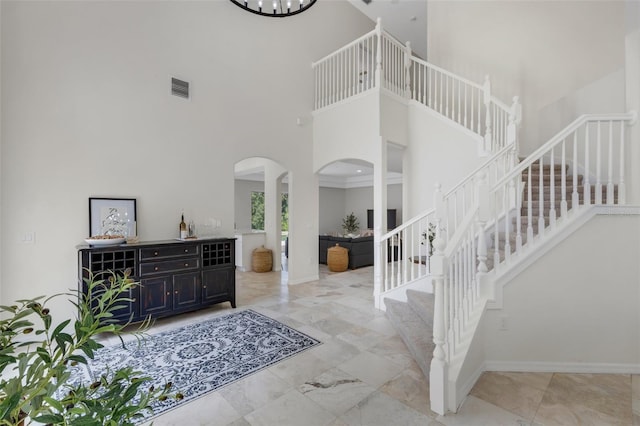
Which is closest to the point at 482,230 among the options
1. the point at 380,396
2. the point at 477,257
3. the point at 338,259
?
the point at 477,257

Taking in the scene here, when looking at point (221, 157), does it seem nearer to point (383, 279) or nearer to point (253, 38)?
point (253, 38)

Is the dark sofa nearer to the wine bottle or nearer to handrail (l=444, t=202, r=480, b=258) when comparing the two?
the wine bottle

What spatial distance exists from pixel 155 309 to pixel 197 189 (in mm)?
1831

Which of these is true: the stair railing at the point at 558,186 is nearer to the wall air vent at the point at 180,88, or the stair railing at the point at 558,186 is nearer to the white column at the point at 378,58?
the white column at the point at 378,58

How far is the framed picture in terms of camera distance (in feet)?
12.4

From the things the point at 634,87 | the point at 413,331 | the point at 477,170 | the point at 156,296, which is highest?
the point at 634,87

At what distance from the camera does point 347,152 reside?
18.6 ft

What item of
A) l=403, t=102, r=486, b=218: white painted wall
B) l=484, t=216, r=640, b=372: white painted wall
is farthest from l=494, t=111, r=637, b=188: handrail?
l=403, t=102, r=486, b=218: white painted wall

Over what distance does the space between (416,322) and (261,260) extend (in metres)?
4.66

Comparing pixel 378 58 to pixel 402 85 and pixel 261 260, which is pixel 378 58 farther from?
pixel 261 260

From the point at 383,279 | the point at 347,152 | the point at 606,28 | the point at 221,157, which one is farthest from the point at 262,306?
the point at 606,28

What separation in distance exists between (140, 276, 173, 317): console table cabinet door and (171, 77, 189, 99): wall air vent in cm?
271

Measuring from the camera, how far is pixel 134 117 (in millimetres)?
4121

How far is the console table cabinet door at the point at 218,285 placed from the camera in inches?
170
